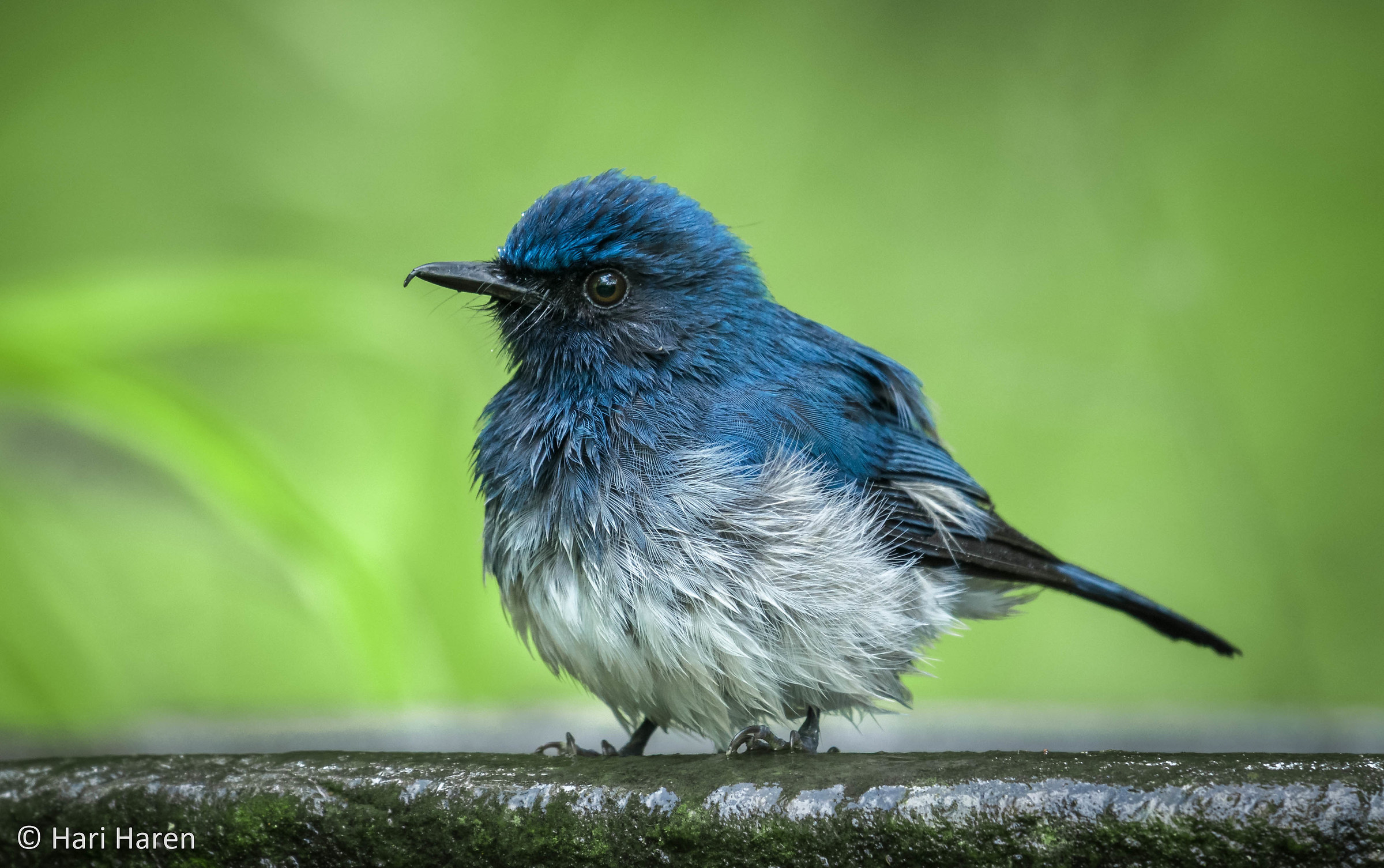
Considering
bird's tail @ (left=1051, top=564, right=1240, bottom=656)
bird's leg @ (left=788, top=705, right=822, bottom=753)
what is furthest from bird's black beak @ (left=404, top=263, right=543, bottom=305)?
bird's tail @ (left=1051, top=564, right=1240, bottom=656)

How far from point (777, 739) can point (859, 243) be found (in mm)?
2801

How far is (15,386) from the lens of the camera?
9.51 feet

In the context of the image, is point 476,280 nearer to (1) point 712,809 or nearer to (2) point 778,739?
(2) point 778,739

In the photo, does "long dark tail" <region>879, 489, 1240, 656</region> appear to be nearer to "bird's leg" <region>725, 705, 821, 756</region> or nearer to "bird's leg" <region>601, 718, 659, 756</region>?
"bird's leg" <region>725, 705, 821, 756</region>

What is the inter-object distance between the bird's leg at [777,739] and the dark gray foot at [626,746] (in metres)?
0.28

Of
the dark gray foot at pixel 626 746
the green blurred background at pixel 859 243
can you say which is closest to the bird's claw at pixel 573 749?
the dark gray foot at pixel 626 746

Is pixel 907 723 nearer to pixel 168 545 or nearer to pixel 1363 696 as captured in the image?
pixel 1363 696

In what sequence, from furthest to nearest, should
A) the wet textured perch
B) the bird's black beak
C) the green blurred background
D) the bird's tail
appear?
the green blurred background, the bird's tail, the bird's black beak, the wet textured perch

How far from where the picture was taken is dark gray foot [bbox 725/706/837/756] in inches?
85.7

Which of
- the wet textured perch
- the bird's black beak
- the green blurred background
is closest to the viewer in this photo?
the wet textured perch

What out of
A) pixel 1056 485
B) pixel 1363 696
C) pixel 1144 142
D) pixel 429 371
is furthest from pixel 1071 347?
pixel 429 371

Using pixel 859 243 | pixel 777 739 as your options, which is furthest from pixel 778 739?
pixel 859 243

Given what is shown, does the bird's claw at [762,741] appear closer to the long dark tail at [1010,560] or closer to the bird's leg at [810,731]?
the bird's leg at [810,731]

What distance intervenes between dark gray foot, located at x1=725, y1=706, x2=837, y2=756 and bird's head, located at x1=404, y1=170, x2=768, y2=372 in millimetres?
778
